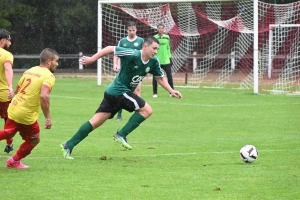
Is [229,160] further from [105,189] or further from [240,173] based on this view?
[105,189]

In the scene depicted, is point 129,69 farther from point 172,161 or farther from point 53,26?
point 53,26

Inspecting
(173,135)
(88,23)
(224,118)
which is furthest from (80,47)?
(173,135)

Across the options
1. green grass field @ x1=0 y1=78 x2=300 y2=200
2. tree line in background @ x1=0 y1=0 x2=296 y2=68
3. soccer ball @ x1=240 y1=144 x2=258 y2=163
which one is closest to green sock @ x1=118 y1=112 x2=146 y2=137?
green grass field @ x1=0 y1=78 x2=300 y2=200

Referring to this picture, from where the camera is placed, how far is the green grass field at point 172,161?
727cm

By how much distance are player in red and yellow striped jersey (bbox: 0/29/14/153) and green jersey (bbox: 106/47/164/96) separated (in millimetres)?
1389

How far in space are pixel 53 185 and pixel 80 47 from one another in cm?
3428

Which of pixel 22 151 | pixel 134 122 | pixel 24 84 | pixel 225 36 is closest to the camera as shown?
pixel 24 84

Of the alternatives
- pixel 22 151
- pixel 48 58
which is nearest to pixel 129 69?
pixel 48 58

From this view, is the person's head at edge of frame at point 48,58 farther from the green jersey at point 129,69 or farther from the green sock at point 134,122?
the green sock at point 134,122

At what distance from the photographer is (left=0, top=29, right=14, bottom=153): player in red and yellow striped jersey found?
31.8ft

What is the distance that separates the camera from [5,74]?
977cm

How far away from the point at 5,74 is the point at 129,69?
1749 millimetres

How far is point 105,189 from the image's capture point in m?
7.34

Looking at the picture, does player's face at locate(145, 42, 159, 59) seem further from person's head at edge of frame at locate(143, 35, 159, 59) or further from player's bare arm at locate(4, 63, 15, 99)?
player's bare arm at locate(4, 63, 15, 99)
